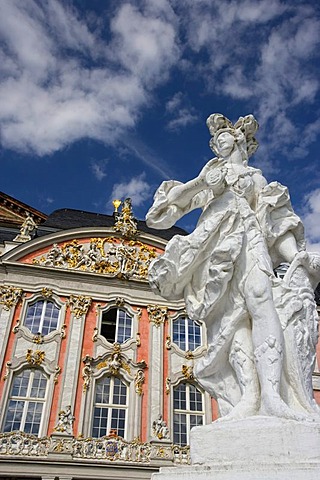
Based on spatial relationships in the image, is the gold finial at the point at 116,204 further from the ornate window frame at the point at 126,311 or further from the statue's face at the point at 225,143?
the statue's face at the point at 225,143

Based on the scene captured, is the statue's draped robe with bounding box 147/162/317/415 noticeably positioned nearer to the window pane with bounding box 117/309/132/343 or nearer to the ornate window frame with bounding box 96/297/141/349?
the ornate window frame with bounding box 96/297/141/349

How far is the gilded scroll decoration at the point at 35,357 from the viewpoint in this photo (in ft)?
44.9

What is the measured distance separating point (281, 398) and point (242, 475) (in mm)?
550

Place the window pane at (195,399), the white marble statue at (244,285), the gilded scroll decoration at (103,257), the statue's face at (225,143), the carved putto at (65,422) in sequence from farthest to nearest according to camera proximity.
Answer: the gilded scroll decoration at (103,257), the window pane at (195,399), the carved putto at (65,422), the statue's face at (225,143), the white marble statue at (244,285)

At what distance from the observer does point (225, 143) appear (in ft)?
11.5

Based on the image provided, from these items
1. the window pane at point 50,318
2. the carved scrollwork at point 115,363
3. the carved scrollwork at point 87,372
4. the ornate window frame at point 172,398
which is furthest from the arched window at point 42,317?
the ornate window frame at point 172,398

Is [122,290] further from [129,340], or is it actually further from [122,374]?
[122,374]

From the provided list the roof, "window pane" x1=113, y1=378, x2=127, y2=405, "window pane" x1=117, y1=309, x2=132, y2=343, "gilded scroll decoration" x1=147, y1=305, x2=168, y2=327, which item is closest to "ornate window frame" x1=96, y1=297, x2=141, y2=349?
"window pane" x1=117, y1=309, x2=132, y2=343

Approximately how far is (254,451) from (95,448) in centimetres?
1143

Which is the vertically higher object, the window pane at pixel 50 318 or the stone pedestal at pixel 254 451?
the window pane at pixel 50 318

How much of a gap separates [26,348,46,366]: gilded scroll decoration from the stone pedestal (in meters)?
12.7

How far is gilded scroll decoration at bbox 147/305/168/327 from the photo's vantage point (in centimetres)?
1563

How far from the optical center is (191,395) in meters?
14.5

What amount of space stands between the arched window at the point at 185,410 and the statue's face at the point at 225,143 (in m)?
12.1
